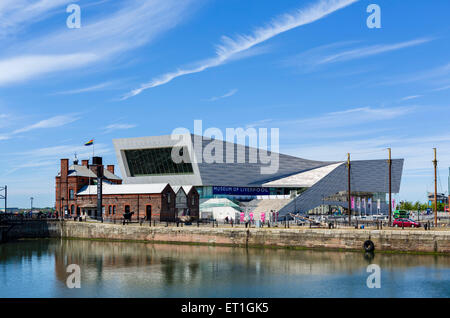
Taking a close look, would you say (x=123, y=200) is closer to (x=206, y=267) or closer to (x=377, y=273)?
(x=206, y=267)

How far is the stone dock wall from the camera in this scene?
5406 cm

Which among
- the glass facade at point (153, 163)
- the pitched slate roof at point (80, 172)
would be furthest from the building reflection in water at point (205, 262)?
the glass facade at point (153, 163)

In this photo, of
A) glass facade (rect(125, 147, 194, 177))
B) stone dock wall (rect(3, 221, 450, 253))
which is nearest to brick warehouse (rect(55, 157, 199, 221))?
stone dock wall (rect(3, 221, 450, 253))

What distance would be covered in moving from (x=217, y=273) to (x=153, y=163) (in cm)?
6719

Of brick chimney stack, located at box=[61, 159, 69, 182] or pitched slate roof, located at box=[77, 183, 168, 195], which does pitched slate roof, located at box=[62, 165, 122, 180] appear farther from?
pitched slate roof, located at box=[77, 183, 168, 195]

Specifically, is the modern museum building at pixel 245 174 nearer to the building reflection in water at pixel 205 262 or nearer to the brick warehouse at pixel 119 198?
the brick warehouse at pixel 119 198

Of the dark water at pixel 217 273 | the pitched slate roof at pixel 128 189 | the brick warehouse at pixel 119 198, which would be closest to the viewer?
the dark water at pixel 217 273

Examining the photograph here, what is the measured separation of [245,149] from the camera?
11944 cm

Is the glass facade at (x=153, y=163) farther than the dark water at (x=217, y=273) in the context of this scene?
Yes

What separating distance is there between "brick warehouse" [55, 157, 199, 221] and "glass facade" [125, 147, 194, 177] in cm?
1142

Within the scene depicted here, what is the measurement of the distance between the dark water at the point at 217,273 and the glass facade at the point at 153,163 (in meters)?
44.2

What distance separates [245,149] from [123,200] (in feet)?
133

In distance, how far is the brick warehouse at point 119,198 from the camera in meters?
85.4
